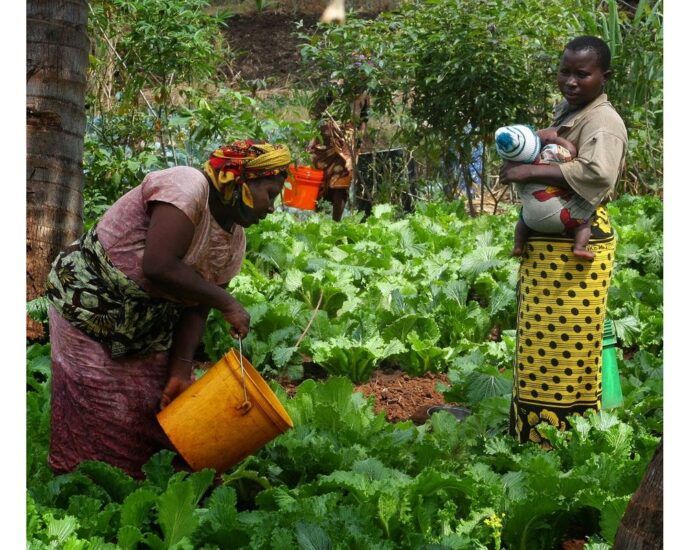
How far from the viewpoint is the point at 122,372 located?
3492 mm

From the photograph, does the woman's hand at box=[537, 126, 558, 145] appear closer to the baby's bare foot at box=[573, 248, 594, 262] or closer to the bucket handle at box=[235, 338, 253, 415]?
the baby's bare foot at box=[573, 248, 594, 262]

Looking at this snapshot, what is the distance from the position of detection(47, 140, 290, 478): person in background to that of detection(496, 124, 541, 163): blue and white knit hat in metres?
0.86

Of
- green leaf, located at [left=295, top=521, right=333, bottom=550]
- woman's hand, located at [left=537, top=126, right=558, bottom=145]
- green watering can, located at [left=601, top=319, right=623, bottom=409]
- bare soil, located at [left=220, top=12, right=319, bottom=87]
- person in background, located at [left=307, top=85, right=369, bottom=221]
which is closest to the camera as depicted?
green leaf, located at [left=295, top=521, right=333, bottom=550]

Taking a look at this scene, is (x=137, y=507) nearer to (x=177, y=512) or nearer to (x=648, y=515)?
(x=177, y=512)

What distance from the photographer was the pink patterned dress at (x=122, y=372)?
330 cm

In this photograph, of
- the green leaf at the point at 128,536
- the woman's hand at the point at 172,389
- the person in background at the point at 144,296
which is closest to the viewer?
the green leaf at the point at 128,536

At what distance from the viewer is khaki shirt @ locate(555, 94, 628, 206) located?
3594 mm

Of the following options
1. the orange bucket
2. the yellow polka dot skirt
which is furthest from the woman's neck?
the orange bucket

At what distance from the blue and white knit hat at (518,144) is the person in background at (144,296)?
0.86m

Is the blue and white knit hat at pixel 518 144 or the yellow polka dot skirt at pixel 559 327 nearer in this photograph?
the blue and white knit hat at pixel 518 144

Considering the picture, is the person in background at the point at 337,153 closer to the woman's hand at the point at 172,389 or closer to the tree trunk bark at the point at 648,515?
the woman's hand at the point at 172,389

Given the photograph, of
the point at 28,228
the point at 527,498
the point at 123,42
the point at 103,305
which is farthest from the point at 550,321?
the point at 123,42

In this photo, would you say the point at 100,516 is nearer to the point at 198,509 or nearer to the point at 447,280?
the point at 198,509

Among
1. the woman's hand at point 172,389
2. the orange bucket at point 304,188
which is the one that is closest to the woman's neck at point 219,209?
the woman's hand at point 172,389
